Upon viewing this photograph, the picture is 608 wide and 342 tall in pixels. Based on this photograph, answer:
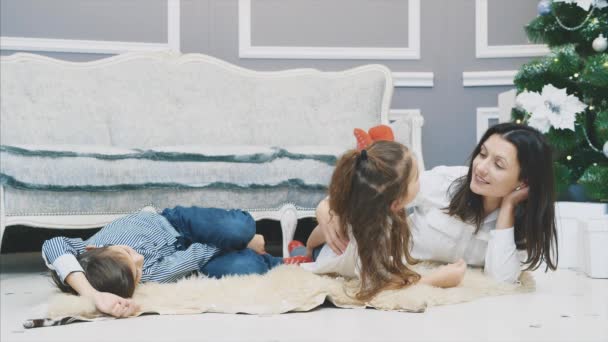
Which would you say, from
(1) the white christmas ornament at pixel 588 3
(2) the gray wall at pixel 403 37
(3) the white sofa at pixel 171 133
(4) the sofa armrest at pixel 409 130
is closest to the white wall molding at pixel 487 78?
(2) the gray wall at pixel 403 37

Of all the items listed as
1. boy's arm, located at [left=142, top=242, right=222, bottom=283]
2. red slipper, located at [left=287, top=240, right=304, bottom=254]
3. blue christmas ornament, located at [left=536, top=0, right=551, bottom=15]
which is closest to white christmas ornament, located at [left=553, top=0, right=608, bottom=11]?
blue christmas ornament, located at [left=536, top=0, right=551, bottom=15]

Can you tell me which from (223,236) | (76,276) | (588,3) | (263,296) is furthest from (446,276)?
(588,3)

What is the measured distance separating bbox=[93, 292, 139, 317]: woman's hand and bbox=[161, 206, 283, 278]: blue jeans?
447 mm

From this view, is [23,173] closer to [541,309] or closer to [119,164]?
[119,164]

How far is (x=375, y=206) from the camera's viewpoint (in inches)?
61.5

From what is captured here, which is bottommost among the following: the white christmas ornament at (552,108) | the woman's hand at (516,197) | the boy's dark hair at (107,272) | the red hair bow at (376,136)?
the boy's dark hair at (107,272)

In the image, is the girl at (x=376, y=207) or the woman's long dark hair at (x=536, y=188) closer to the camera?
the girl at (x=376, y=207)

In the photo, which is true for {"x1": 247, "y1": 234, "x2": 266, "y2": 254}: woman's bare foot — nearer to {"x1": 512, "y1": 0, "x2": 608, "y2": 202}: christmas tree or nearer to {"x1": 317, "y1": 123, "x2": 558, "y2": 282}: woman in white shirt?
{"x1": 317, "y1": 123, "x2": 558, "y2": 282}: woman in white shirt

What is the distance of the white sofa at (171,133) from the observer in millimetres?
2230

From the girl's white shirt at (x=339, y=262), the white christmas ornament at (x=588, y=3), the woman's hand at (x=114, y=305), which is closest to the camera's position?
the woman's hand at (x=114, y=305)

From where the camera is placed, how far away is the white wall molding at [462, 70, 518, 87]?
342cm

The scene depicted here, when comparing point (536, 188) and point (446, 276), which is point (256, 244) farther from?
point (536, 188)

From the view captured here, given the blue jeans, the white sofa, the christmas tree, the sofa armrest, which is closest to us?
the blue jeans

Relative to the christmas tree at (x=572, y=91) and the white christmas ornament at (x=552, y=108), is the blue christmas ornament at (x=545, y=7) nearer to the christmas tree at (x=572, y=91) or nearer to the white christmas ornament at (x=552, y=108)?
the christmas tree at (x=572, y=91)
